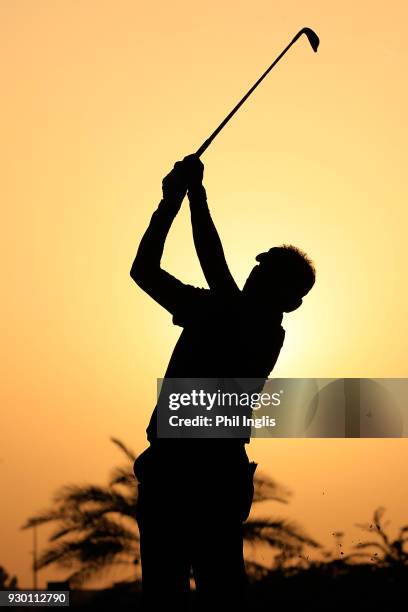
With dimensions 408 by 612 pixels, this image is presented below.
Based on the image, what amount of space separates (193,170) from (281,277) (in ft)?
2.52

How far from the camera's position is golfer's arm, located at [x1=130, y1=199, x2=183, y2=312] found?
6730mm

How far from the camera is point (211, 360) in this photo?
6.86 metres

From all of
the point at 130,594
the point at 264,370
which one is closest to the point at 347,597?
the point at 130,594

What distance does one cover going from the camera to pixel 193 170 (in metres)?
7.27

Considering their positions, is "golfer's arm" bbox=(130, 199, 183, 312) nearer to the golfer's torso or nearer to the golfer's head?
the golfer's torso

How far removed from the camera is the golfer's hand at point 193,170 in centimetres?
723

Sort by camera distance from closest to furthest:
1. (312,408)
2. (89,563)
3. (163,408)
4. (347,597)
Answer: (163,408) → (347,597) → (312,408) → (89,563)

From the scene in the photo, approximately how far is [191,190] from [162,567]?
2003 millimetres

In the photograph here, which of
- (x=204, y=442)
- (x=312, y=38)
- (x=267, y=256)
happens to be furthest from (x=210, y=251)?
(x=312, y=38)

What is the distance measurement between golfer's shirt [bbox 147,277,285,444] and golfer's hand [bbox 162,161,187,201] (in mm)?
448

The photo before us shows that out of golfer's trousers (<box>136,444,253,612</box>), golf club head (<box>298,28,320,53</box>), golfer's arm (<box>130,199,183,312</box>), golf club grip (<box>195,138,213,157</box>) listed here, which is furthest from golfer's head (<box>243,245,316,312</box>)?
golf club head (<box>298,28,320,53</box>)

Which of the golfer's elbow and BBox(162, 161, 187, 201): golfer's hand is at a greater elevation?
BBox(162, 161, 187, 201): golfer's hand

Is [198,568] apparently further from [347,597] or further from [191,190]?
[347,597]

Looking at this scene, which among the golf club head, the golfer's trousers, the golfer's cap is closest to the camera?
the golfer's trousers
